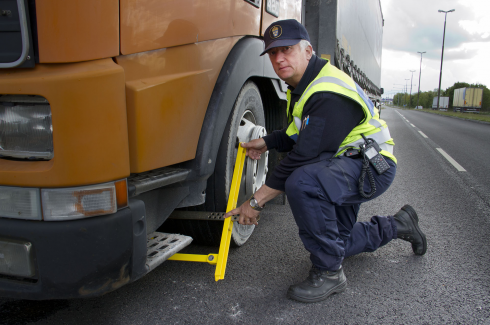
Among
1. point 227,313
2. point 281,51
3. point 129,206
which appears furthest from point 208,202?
point 281,51

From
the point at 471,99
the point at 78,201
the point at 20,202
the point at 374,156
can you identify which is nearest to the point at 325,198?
the point at 374,156

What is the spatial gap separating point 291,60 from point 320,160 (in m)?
0.58

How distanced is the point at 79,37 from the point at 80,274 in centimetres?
79

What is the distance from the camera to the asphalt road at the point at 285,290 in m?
1.77

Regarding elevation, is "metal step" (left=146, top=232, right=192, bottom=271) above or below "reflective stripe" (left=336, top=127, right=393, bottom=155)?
below

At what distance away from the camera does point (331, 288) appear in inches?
78.4

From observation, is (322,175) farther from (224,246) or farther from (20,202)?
(20,202)

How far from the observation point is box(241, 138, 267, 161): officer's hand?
221cm

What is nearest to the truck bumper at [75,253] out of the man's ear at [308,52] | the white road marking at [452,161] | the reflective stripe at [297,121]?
the reflective stripe at [297,121]

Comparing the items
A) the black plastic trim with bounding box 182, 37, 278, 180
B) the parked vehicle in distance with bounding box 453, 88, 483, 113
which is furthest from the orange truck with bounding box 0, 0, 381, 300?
the parked vehicle in distance with bounding box 453, 88, 483, 113

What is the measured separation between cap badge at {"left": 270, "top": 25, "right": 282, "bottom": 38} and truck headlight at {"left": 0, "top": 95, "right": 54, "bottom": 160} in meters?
1.22

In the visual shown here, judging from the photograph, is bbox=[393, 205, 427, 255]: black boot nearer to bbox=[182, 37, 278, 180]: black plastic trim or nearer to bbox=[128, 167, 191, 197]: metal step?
bbox=[182, 37, 278, 180]: black plastic trim

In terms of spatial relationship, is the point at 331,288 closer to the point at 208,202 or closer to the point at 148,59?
the point at 208,202

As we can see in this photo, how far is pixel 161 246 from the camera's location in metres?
1.72
